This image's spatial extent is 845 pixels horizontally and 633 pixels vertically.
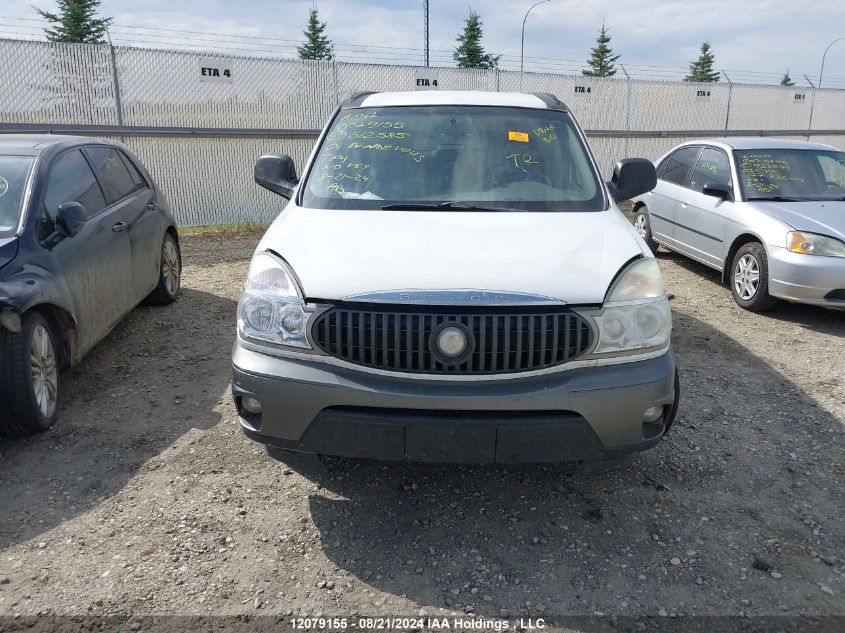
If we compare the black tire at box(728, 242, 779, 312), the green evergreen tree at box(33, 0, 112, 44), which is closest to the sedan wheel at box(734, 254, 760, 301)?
the black tire at box(728, 242, 779, 312)

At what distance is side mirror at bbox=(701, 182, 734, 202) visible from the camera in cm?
691

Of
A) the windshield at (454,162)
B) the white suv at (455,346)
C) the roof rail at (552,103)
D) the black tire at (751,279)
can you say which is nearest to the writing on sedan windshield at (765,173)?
the black tire at (751,279)

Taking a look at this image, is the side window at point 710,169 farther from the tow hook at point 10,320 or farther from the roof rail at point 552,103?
the tow hook at point 10,320

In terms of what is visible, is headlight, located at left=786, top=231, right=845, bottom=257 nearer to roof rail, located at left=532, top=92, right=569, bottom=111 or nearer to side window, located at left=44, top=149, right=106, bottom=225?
roof rail, located at left=532, top=92, right=569, bottom=111

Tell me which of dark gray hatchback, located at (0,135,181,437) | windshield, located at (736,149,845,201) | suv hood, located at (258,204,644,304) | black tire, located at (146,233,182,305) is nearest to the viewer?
suv hood, located at (258,204,644,304)

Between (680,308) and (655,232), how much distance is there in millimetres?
2187

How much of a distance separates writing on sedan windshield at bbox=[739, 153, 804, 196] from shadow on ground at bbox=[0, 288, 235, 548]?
5479 mm

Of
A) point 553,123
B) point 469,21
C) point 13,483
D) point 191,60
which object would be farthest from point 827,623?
point 469,21

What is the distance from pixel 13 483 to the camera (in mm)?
3326

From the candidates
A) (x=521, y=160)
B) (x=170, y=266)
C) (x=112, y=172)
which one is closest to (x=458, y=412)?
(x=521, y=160)

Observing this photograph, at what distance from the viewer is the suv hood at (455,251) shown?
270 centimetres

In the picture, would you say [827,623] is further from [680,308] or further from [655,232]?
[655,232]

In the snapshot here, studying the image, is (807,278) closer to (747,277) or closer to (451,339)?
(747,277)

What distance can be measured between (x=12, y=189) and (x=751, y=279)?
6.21 meters
